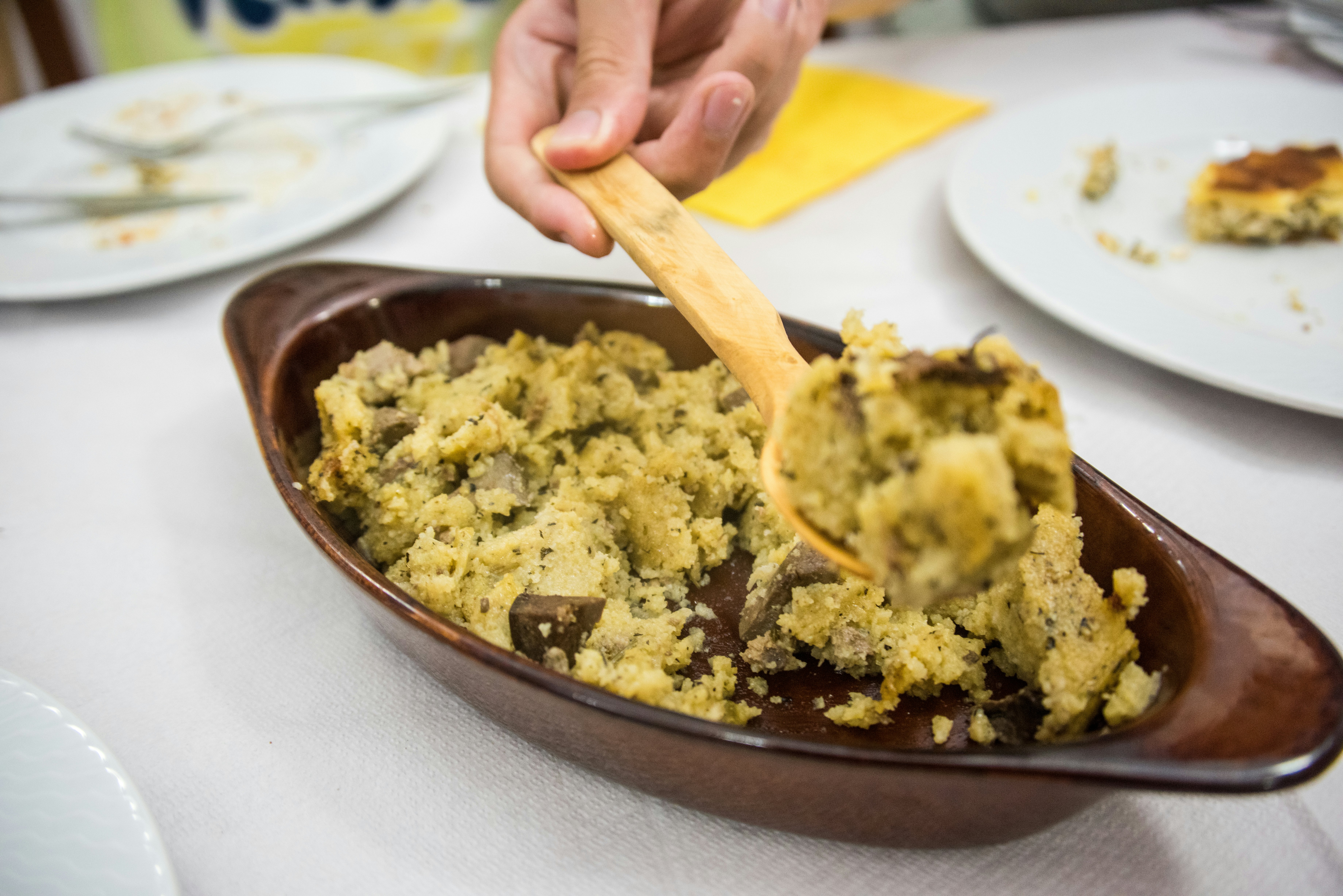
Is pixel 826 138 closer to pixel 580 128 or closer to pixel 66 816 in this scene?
pixel 580 128

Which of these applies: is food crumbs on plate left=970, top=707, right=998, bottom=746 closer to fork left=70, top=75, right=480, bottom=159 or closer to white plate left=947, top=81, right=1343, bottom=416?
white plate left=947, top=81, right=1343, bottom=416

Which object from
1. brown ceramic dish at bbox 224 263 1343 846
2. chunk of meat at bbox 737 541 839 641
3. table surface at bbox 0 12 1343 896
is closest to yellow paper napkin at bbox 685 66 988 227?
table surface at bbox 0 12 1343 896

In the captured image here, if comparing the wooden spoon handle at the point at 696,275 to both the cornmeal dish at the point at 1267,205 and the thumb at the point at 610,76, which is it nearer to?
the thumb at the point at 610,76

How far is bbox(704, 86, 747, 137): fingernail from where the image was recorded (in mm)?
1110

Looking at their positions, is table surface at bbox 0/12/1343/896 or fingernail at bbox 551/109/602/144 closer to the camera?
table surface at bbox 0/12/1343/896

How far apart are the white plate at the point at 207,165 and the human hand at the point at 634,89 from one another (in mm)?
529

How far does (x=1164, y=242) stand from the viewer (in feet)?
5.25

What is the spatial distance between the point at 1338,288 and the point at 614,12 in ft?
4.45

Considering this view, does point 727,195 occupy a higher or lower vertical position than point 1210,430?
higher

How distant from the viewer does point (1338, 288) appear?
4.76ft

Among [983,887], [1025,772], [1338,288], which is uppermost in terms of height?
[1025,772]

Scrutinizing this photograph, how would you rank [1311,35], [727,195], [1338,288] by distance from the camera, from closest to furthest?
[1338,288]
[727,195]
[1311,35]

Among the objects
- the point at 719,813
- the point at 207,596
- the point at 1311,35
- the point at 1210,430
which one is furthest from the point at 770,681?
the point at 1311,35

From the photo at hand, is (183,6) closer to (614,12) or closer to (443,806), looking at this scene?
(614,12)
